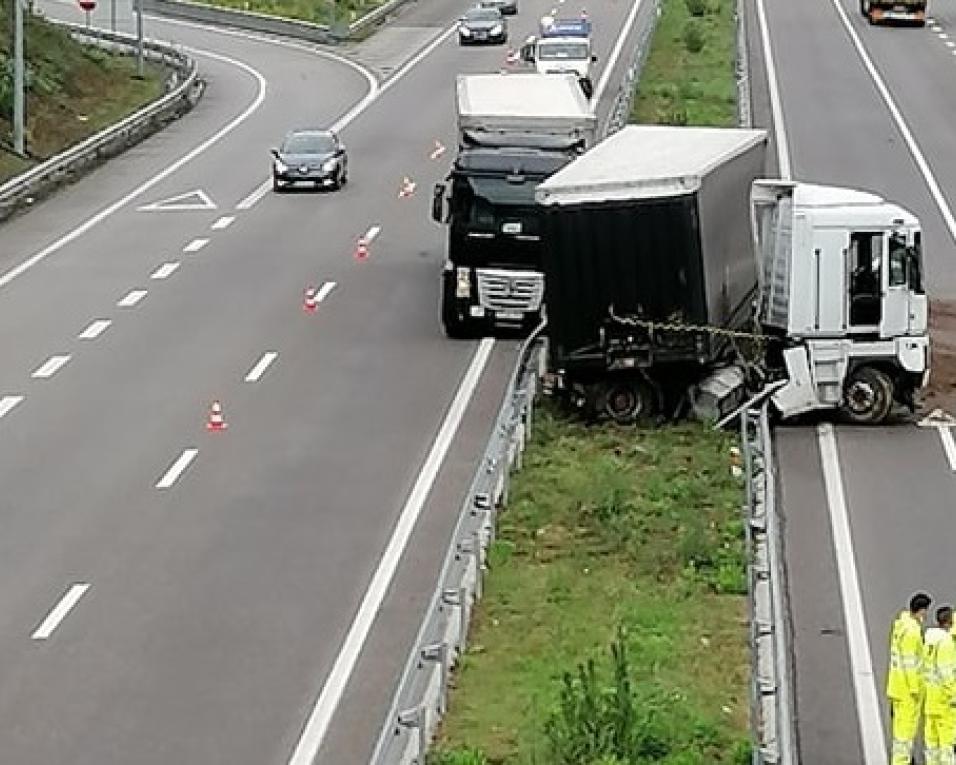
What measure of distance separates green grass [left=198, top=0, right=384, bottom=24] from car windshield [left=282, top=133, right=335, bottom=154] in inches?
1345

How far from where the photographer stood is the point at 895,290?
1150 inches

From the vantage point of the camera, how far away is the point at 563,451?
27906mm

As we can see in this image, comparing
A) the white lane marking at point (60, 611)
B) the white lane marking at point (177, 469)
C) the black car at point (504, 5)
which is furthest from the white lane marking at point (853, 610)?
the black car at point (504, 5)

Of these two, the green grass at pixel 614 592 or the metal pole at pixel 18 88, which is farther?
the metal pole at pixel 18 88

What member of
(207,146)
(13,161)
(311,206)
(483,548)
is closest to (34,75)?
(207,146)

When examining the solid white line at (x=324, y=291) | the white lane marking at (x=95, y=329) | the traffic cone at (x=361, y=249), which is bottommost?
the traffic cone at (x=361, y=249)

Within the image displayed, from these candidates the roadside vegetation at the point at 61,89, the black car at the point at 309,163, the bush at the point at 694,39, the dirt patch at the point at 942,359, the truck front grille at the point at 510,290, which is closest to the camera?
the dirt patch at the point at 942,359

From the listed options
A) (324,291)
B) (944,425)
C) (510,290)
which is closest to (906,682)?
(944,425)

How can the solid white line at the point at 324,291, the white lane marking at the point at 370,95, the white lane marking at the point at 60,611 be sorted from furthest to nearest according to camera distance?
the white lane marking at the point at 370,95
the solid white line at the point at 324,291
the white lane marking at the point at 60,611

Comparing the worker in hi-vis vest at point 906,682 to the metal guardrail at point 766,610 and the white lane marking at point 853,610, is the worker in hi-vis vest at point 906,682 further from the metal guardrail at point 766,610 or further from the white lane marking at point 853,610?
the white lane marking at point 853,610

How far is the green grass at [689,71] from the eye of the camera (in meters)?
56.9

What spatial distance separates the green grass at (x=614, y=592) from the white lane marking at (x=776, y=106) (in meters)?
21.3

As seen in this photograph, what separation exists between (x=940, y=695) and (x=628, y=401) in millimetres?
12902

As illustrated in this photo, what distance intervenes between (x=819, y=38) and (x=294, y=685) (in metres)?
57.8
